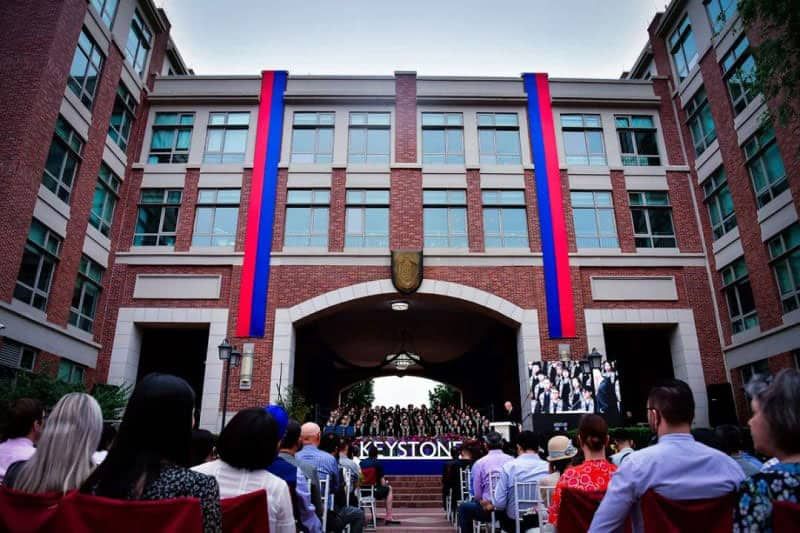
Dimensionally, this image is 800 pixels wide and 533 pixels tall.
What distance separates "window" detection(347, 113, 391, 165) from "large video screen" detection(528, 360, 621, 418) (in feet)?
28.9

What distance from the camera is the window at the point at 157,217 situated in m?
17.3

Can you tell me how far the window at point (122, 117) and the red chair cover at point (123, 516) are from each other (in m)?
17.9

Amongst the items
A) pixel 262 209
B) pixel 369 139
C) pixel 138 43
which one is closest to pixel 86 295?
pixel 262 209

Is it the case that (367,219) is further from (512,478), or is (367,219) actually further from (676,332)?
(512,478)

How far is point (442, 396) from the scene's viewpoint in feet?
197

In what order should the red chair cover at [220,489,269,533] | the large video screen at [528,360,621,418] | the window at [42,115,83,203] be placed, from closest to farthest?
1. the red chair cover at [220,489,269,533]
2. the window at [42,115,83,203]
3. the large video screen at [528,360,621,418]

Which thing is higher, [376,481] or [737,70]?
[737,70]

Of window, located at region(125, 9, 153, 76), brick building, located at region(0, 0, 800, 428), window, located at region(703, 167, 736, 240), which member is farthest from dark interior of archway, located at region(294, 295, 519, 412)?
window, located at region(125, 9, 153, 76)

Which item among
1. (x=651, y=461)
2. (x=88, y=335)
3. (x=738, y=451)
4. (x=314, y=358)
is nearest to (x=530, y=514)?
(x=738, y=451)

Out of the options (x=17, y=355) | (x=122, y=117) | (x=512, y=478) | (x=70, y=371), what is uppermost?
(x=122, y=117)

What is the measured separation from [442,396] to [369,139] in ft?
152

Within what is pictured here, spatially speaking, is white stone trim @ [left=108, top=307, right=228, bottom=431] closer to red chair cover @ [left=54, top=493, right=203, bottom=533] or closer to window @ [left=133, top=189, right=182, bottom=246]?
window @ [left=133, top=189, right=182, bottom=246]

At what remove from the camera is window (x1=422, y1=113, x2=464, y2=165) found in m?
18.4

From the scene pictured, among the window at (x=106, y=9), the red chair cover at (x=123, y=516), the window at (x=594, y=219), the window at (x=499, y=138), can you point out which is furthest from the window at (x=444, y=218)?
the red chair cover at (x=123, y=516)
